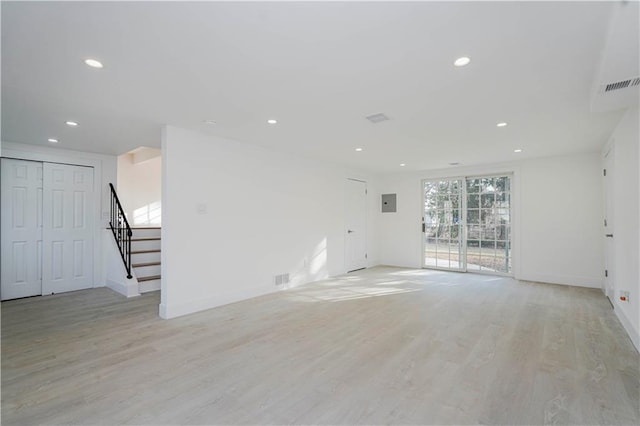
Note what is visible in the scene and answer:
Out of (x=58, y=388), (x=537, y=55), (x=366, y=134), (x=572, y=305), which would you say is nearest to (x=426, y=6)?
(x=537, y=55)

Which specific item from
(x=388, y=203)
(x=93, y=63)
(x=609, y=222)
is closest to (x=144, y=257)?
(x=93, y=63)

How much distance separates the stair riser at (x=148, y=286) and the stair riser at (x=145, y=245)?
2.34ft

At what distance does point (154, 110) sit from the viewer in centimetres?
331

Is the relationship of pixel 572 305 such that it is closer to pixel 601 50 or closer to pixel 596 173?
pixel 596 173

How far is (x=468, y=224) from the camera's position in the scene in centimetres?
664

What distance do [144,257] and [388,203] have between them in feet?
18.3

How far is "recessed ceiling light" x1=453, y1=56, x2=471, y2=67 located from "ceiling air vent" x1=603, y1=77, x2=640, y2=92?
1.26 metres

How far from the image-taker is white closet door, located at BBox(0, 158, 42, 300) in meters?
4.64

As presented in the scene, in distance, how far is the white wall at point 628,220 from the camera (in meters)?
3.02

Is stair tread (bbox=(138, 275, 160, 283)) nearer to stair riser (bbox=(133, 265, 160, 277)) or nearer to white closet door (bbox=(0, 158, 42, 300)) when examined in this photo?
stair riser (bbox=(133, 265, 160, 277))

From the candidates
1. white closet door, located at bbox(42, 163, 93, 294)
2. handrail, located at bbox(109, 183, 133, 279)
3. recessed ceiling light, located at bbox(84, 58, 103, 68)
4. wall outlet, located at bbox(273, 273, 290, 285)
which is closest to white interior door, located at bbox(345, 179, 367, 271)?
wall outlet, located at bbox(273, 273, 290, 285)

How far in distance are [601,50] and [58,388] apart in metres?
4.61

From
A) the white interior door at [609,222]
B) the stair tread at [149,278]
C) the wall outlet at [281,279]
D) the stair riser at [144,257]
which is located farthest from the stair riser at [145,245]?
the white interior door at [609,222]

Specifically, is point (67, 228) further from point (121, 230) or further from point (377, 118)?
point (377, 118)
